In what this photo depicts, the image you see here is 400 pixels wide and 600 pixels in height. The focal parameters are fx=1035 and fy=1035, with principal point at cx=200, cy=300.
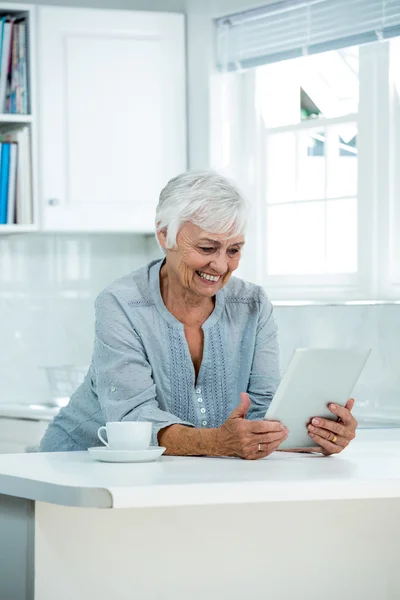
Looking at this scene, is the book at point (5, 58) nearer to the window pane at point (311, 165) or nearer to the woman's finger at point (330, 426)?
the window pane at point (311, 165)

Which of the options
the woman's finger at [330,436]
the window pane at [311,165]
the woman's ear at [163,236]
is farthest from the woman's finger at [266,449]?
the window pane at [311,165]

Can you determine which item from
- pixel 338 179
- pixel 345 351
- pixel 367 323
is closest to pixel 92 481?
pixel 345 351

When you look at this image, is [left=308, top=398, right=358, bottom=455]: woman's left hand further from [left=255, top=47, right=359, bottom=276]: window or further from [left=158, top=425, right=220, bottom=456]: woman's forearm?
[left=255, top=47, right=359, bottom=276]: window

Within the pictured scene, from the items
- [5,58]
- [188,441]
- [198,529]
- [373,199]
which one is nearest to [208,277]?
[188,441]

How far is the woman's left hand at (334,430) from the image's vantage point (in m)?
2.11

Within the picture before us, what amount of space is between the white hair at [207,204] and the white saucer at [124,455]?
1.87 feet

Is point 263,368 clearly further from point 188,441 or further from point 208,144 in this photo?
point 208,144

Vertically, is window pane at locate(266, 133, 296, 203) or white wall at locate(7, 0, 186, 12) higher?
white wall at locate(7, 0, 186, 12)

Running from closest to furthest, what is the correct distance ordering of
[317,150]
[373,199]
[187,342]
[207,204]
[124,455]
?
[124,455] < [207,204] < [187,342] < [373,199] < [317,150]

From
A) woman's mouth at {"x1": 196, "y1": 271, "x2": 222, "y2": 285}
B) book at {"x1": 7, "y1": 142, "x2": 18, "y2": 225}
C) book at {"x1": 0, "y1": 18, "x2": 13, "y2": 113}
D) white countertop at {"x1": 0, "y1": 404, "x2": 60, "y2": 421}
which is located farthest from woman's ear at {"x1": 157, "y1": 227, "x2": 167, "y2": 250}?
book at {"x1": 0, "y1": 18, "x2": 13, "y2": 113}

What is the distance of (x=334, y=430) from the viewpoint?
212 centimetres

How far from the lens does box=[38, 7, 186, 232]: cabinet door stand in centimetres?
387

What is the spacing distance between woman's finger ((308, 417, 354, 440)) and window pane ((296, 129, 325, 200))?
5.96ft

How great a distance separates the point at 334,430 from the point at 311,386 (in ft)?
0.48
